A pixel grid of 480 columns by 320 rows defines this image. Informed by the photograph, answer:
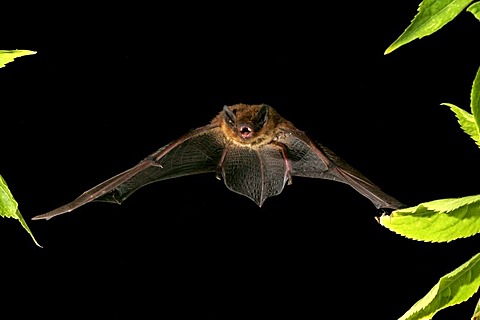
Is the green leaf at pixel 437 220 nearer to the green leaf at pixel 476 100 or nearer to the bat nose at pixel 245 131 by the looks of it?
the green leaf at pixel 476 100

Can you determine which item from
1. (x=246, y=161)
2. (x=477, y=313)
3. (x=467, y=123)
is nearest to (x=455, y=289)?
(x=477, y=313)

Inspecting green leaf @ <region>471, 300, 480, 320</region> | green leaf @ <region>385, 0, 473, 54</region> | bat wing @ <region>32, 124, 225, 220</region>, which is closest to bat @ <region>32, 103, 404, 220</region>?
bat wing @ <region>32, 124, 225, 220</region>

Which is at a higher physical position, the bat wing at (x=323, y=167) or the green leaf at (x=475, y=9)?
the green leaf at (x=475, y=9)

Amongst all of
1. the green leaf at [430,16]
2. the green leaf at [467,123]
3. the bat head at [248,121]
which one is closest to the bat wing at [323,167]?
the bat head at [248,121]

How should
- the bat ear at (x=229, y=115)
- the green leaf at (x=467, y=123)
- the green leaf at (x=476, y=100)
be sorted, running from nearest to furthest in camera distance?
the green leaf at (x=476, y=100), the green leaf at (x=467, y=123), the bat ear at (x=229, y=115)

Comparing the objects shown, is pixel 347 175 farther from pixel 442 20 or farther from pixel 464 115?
pixel 442 20

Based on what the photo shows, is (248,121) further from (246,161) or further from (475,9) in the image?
(475,9)

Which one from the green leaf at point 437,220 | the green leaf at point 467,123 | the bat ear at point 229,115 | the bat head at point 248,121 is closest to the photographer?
the green leaf at point 437,220
